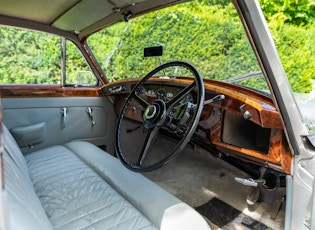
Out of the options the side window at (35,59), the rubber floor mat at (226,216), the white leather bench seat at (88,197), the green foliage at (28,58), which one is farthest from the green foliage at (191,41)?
the rubber floor mat at (226,216)

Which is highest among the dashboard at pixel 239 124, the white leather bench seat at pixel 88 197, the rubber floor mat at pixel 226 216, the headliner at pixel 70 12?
the headliner at pixel 70 12

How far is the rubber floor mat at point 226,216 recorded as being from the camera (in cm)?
169

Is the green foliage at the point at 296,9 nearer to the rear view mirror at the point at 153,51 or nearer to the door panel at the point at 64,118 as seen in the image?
the rear view mirror at the point at 153,51

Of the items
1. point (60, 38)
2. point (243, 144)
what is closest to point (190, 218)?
point (243, 144)

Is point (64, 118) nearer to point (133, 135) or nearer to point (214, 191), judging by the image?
point (133, 135)

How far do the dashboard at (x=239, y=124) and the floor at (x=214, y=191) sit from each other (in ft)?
1.52

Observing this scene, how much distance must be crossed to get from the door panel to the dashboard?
2.47 feet

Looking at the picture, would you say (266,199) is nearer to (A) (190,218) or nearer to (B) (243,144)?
(B) (243,144)

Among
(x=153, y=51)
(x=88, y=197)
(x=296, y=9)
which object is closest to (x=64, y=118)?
(x=153, y=51)

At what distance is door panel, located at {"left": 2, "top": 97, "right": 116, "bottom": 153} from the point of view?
2076 mm

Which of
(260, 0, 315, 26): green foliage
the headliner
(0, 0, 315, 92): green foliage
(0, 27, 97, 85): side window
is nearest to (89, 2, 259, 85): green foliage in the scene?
(0, 0, 315, 92): green foliage

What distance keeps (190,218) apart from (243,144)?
0.67 metres

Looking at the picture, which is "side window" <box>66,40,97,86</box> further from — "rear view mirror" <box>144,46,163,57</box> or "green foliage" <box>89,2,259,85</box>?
"rear view mirror" <box>144,46,163,57</box>

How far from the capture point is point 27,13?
76.7 inches
